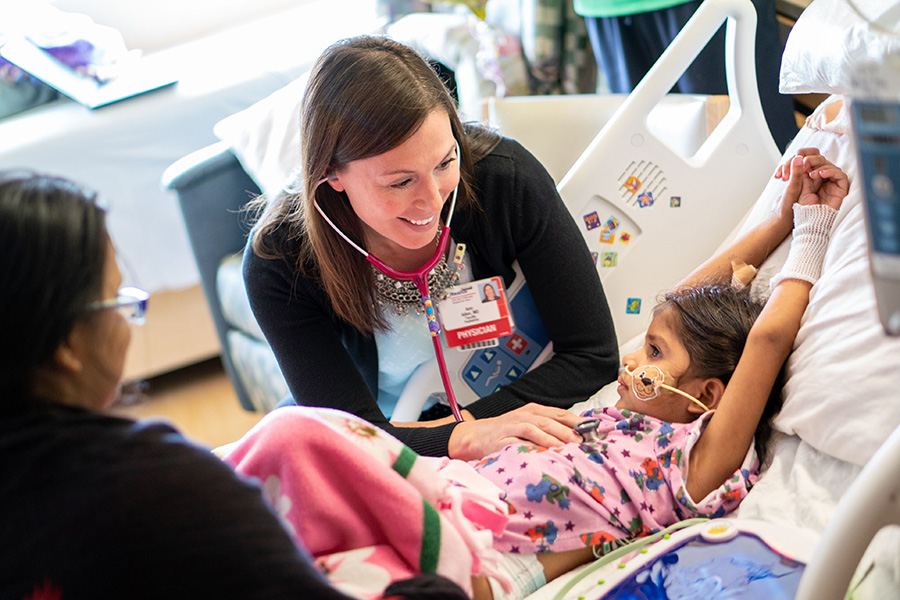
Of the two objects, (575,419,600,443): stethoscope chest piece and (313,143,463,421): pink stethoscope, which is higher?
(313,143,463,421): pink stethoscope

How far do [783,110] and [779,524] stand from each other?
4.54ft

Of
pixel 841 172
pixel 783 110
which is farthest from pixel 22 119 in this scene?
pixel 841 172

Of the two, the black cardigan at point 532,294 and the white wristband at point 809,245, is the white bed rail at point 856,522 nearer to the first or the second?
the white wristband at point 809,245

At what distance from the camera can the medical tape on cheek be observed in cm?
138

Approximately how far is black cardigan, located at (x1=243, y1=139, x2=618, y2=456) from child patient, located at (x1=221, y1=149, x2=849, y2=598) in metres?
0.17

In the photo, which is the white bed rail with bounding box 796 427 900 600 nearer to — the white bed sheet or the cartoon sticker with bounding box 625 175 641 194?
the cartoon sticker with bounding box 625 175 641 194

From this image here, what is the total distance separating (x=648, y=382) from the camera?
1391 mm

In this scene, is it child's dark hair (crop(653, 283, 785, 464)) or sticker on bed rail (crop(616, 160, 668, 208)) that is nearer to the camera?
child's dark hair (crop(653, 283, 785, 464))

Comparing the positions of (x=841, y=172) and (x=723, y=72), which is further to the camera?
(x=723, y=72)

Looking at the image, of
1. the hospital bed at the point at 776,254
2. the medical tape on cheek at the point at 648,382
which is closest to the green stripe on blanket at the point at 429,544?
the hospital bed at the point at 776,254

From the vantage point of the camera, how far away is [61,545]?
0.69m

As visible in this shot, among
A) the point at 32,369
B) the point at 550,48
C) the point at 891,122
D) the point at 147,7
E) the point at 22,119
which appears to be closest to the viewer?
the point at 891,122

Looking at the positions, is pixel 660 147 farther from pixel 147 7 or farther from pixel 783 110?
pixel 147 7

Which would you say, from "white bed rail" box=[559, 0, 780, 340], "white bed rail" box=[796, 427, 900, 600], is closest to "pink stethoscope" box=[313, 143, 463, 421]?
"white bed rail" box=[559, 0, 780, 340]
